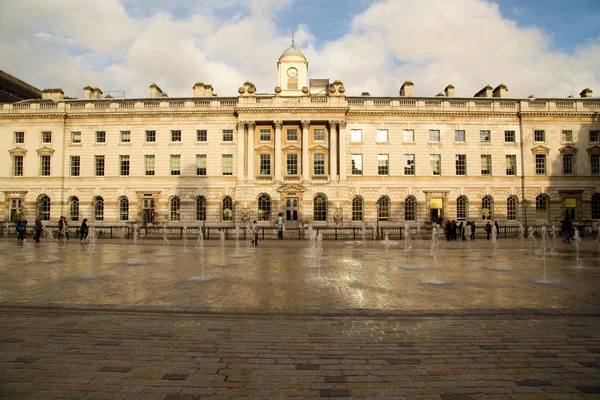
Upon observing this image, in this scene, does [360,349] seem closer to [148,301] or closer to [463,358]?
[463,358]

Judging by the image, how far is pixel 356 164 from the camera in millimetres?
40219

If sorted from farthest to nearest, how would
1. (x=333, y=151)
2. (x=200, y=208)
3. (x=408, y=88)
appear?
(x=408, y=88) < (x=200, y=208) < (x=333, y=151)

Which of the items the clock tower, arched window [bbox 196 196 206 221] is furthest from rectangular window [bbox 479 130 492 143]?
arched window [bbox 196 196 206 221]

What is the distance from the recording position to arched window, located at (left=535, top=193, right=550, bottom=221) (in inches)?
1575

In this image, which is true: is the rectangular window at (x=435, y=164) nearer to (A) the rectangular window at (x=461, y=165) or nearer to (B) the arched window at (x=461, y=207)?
(A) the rectangular window at (x=461, y=165)

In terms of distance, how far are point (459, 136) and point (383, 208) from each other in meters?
11.7

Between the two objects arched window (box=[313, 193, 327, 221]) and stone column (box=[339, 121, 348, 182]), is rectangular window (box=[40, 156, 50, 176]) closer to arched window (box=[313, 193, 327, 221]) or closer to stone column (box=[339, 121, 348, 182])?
arched window (box=[313, 193, 327, 221])

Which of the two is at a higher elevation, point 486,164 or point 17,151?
point 17,151

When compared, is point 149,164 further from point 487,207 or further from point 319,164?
point 487,207

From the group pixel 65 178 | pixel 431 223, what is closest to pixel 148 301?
pixel 431 223

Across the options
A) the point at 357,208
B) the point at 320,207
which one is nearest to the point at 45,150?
the point at 320,207

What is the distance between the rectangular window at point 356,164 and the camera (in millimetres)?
40156

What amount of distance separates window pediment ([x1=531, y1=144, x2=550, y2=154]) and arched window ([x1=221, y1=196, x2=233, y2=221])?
110ft

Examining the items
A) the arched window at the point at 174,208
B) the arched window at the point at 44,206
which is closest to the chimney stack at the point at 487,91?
the arched window at the point at 174,208
